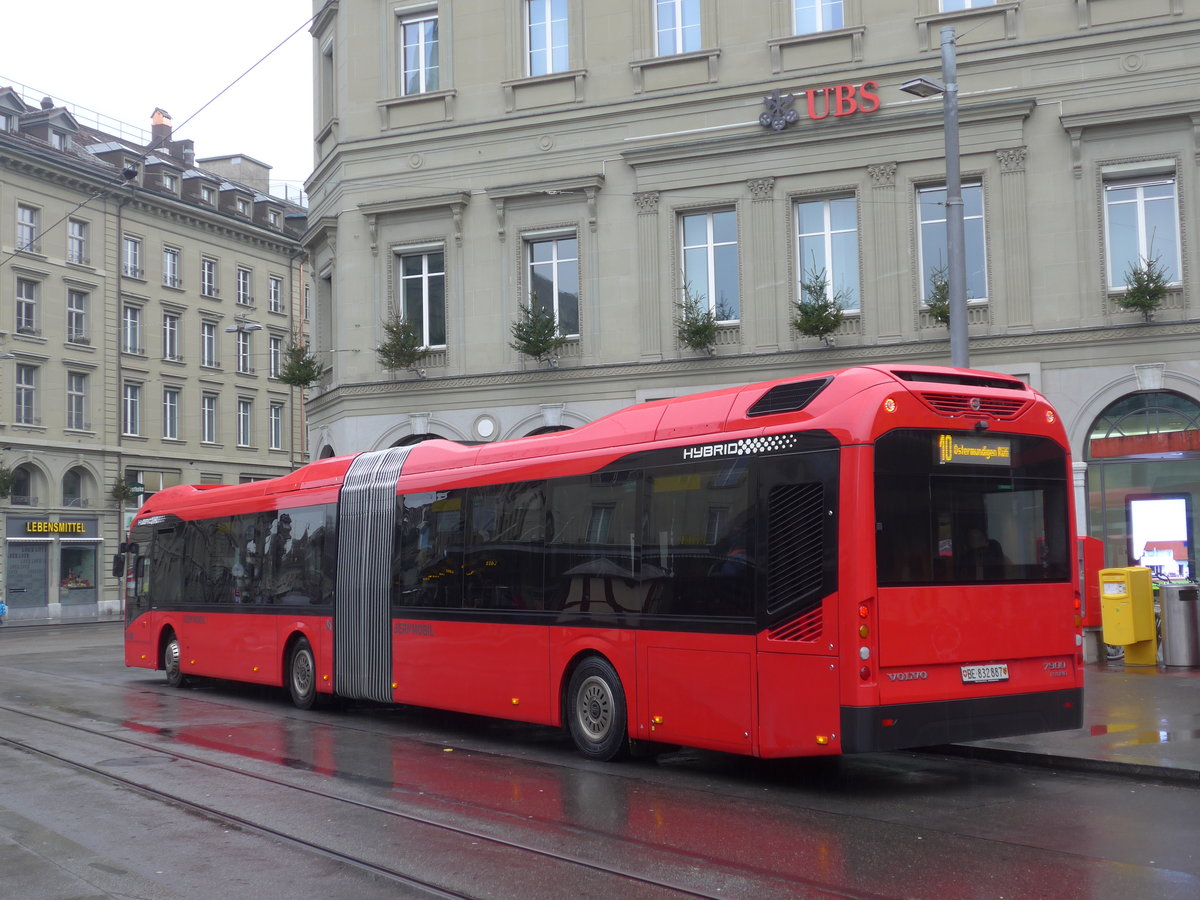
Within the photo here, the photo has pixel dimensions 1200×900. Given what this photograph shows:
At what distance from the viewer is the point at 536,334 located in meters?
24.1

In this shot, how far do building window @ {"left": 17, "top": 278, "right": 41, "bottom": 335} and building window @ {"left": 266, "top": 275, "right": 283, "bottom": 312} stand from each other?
50.5 ft

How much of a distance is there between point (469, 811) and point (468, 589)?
14.9 feet

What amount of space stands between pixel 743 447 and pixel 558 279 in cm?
1535

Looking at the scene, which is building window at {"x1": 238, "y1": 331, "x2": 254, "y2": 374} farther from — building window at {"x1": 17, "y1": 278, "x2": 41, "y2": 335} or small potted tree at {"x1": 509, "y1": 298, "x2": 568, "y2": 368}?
small potted tree at {"x1": 509, "y1": 298, "x2": 568, "y2": 368}

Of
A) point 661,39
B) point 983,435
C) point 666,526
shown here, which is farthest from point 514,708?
point 661,39

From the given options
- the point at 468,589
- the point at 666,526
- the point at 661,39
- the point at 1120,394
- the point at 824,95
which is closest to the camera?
the point at 666,526

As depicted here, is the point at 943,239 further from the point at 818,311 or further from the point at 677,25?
the point at 677,25

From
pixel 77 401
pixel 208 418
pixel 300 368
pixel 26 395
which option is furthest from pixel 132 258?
pixel 300 368

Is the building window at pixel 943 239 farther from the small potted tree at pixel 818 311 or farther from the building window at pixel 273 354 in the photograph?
the building window at pixel 273 354

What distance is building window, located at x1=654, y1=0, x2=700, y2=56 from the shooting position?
80.2 feet

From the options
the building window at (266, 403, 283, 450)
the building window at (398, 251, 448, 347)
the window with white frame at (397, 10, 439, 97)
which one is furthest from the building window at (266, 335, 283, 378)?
the building window at (398, 251, 448, 347)

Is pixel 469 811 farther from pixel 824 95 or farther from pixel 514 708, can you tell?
pixel 824 95

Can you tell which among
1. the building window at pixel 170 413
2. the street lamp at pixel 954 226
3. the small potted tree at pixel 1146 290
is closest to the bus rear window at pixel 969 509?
the street lamp at pixel 954 226

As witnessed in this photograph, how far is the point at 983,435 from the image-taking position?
10.1 meters
